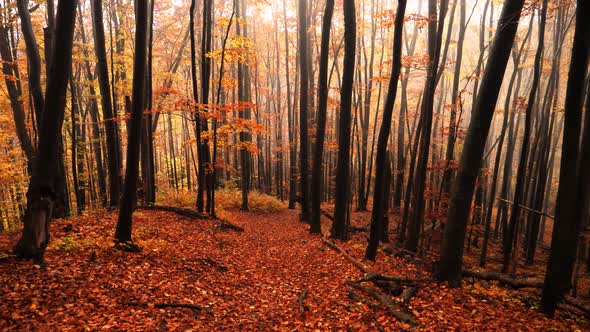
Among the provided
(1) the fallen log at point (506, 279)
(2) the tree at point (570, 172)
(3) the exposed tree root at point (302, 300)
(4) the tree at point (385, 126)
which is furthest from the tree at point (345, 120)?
(2) the tree at point (570, 172)

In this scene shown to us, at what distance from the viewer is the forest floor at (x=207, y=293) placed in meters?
4.62

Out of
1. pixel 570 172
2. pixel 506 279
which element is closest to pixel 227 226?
pixel 506 279

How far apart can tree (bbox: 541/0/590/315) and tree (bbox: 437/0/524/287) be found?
1056 mm

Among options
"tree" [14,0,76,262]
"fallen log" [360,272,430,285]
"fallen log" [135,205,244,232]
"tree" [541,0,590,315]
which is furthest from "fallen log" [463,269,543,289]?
"tree" [14,0,76,262]

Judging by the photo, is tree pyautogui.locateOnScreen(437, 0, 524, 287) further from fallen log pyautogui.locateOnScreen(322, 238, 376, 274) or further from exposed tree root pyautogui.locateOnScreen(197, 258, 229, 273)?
exposed tree root pyautogui.locateOnScreen(197, 258, 229, 273)

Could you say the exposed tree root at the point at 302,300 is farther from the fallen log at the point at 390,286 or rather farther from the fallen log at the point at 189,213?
the fallen log at the point at 189,213

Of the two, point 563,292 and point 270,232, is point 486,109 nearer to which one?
point 563,292

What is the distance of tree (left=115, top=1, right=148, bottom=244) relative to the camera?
22.0ft

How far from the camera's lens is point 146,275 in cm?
621

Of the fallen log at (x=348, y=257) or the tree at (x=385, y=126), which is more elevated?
the tree at (x=385, y=126)

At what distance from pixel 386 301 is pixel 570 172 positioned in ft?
13.6

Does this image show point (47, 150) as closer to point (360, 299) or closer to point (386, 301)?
point (360, 299)

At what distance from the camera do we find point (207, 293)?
620 centimetres

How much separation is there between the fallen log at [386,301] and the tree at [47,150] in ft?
20.6
